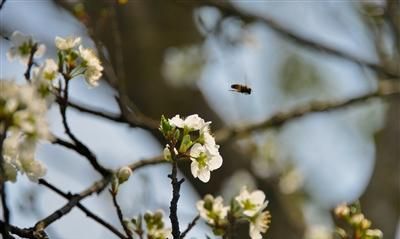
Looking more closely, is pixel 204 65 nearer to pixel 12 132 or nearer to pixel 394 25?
pixel 394 25

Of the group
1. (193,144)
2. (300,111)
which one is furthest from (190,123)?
(300,111)

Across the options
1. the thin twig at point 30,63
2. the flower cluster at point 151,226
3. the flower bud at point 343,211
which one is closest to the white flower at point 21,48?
the thin twig at point 30,63

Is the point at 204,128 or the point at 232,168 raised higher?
the point at 204,128

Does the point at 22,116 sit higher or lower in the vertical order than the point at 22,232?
higher

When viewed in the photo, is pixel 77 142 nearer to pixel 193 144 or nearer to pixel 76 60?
pixel 76 60

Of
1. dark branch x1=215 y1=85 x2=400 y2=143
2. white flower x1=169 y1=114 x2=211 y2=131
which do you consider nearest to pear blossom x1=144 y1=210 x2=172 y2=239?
white flower x1=169 y1=114 x2=211 y2=131

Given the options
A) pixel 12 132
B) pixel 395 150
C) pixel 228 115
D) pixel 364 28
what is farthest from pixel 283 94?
pixel 12 132
